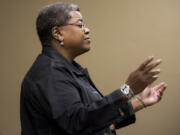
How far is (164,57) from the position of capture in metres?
2.64

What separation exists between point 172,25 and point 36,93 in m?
1.84

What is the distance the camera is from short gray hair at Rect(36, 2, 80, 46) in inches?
51.3

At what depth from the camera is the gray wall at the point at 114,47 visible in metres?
2.52

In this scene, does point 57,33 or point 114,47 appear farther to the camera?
point 114,47

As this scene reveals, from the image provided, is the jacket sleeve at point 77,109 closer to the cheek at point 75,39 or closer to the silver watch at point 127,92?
the silver watch at point 127,92

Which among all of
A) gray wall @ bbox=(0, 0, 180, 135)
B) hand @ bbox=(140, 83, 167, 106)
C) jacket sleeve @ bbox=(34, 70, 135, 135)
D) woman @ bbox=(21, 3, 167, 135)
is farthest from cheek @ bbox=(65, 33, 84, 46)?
gray wall @ bbox=(0, 0, 180, 135)

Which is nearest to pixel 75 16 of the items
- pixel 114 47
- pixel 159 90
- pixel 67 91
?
pixel 67 91

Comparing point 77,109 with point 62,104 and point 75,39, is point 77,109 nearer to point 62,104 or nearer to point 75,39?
point 62,104

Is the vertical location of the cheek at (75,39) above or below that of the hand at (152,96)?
above

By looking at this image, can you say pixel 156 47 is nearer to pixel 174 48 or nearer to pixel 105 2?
pixel 174 48

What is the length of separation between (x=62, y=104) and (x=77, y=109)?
0.06 metres

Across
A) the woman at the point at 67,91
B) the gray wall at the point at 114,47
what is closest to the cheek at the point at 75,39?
the woman at the point at 67,91

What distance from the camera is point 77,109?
1.05m

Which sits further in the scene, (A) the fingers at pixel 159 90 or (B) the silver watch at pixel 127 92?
(A) the fingers at pixel 159 90
